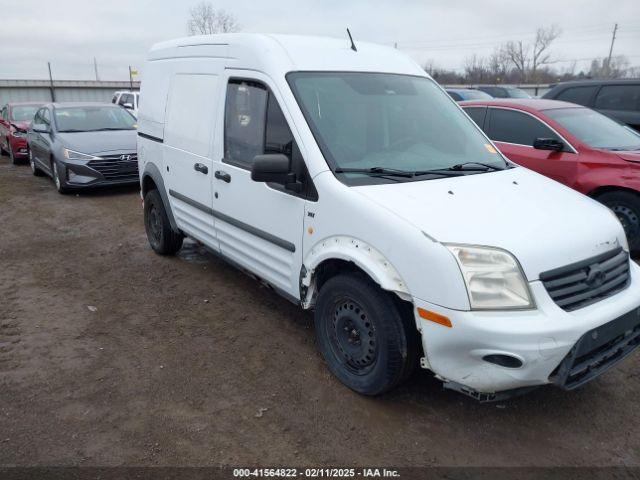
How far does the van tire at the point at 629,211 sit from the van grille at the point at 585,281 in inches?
120

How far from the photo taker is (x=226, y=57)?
4.13 metres

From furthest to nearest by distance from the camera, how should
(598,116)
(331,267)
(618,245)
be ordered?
(598,116) < (331,267) < (618,245)

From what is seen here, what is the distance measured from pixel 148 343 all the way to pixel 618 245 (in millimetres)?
3394

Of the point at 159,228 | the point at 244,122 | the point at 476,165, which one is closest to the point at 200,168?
the point at 244,122

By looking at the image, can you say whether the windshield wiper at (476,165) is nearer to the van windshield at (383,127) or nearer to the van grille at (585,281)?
the van windshield at (383,127)

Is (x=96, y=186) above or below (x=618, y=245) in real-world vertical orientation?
below

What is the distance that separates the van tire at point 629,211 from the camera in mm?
5582

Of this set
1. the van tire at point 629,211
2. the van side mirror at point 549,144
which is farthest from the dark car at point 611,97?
the van tire at point 629,211

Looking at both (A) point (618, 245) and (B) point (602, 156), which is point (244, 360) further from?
(B) point (602, 156)

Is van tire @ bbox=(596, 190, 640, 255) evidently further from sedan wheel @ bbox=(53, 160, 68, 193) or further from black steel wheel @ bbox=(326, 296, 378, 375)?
sedan wheel @ bbox=(53, 160, 68, 193)

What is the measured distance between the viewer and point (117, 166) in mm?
9242

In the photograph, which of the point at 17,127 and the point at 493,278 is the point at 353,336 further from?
the point at 17,127

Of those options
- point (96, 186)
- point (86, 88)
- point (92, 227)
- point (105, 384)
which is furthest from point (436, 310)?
point (86, 88)

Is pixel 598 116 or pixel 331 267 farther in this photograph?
pixel 598 116
